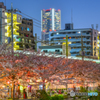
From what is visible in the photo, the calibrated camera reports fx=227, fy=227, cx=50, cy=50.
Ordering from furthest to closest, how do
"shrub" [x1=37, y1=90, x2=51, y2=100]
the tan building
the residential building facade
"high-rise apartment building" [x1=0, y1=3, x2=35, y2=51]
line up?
the residential building facade → the tan building → "high-rise apartment building" [x1=0, y1=3, x2=35, y2=51] → "shrub" [x1=37, y1=90, x2=51, y2=100]

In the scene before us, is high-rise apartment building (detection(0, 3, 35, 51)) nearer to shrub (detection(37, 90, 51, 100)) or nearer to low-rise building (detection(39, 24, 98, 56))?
low-rise building (detection(39, 24, 98, 56))

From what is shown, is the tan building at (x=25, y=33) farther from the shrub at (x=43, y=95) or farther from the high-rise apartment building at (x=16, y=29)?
the shrub at (x=43, y=95)

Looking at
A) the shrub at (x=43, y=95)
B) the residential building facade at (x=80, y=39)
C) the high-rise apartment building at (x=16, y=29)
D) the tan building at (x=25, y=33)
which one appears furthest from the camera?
the residential building facade at (x=80, y=39)

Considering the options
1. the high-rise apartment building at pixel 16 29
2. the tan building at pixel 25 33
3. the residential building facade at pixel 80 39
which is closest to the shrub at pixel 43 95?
the high-rise apartment building at pixel 16 29

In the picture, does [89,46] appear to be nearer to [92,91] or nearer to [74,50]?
[74,50]

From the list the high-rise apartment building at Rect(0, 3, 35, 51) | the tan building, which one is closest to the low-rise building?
the tan building

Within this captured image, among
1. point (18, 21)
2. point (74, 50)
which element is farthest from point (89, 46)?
point (18, 21)

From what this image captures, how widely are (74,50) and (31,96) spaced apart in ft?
259

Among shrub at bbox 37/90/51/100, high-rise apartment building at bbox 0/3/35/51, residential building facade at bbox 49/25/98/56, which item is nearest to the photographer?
shrub at bbox 37/90/51/100

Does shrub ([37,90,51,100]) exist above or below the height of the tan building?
below

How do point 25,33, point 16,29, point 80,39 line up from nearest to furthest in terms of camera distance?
point 16,29 → point 25,33 → point 80,39

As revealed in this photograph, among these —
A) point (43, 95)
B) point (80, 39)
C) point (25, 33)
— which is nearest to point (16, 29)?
point (25, 33)

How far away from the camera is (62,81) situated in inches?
604

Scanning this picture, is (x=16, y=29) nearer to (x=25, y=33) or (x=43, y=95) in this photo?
(x=25, y=33)
